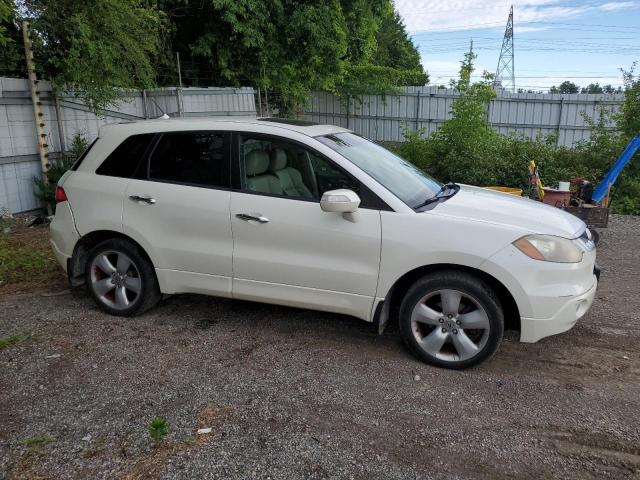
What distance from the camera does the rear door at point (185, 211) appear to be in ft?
14.3

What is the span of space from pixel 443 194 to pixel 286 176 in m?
1.34

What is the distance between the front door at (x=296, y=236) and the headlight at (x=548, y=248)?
1013 mm

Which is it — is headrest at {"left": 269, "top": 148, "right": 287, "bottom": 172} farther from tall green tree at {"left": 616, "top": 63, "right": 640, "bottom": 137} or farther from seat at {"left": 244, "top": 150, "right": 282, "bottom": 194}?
tall green tree at {"left": 616, "top": 63, "right": 640, "bottom": 137}

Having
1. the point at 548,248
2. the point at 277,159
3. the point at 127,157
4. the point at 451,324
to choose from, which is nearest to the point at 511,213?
the point at 548,248

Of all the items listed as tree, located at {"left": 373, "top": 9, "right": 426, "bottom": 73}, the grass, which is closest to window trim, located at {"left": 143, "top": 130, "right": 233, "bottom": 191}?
the grass

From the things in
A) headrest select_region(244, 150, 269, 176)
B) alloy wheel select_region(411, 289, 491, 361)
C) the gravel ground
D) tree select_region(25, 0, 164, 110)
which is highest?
tree select_region(25, 0, 164, 110)

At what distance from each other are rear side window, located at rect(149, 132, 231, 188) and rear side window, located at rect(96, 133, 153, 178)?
14 cm

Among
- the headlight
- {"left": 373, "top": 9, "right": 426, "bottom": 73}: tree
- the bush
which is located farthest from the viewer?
{"left": 373, "top": 9, "right": 426, "bottom": 73}: tree

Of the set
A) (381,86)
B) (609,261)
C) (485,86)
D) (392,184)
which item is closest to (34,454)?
(392,184)

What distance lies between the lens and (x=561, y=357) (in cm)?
415

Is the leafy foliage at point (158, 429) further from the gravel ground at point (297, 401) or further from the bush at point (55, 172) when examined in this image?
the bush at point (55, 172)

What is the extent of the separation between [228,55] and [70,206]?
10435 millimetres

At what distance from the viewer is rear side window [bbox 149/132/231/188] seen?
173 inches

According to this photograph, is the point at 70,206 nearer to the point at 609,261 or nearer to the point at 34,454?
the point at 34,454
